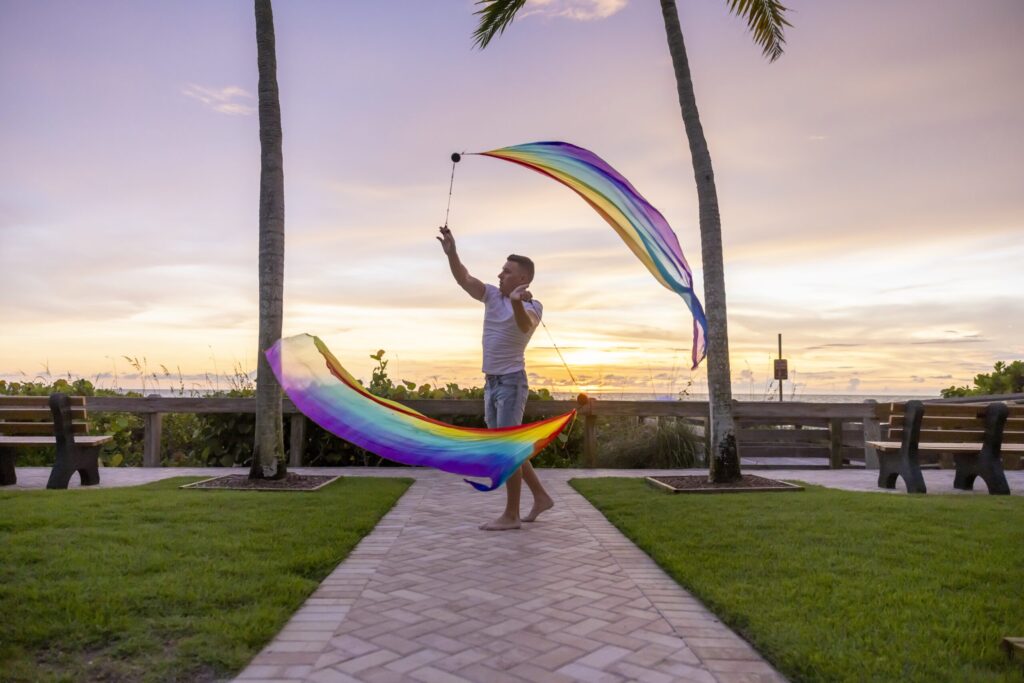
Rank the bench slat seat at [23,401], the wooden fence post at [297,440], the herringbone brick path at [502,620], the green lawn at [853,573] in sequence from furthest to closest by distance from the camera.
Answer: the wooden fence post at [297,440] → the bench slat seat at [23,401] → the green lawn at [853,573] → the herringbone brick path at [502,620]

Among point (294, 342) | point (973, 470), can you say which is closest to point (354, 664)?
point (294, 342)

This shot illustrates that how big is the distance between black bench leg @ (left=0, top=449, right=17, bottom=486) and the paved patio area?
5539 mm

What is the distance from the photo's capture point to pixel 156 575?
191 inches

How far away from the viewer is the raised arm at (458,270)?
21.1 ft

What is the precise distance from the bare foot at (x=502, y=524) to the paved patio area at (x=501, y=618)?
12cm

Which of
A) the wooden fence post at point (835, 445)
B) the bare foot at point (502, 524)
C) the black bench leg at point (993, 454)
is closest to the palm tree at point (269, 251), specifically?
the bare foot at point (502, 524)

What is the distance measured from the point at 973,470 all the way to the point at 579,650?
800 centimetres

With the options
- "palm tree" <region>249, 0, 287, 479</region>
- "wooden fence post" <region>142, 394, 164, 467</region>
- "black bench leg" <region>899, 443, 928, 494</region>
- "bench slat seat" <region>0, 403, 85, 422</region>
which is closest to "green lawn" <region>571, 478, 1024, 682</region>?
"black bench leg" <region>899, 443, 928, 494</region>

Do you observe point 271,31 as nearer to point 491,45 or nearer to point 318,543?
point 491,45

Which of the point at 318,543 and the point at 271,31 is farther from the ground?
the point at 271,31

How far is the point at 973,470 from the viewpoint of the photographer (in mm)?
9797

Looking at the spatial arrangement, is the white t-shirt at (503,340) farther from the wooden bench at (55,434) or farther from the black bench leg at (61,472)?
the black bench leg at (61,472)

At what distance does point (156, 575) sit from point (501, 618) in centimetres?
214

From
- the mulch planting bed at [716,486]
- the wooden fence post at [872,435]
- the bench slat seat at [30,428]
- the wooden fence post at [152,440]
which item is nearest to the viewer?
the mulch planting bed at [716,486]
